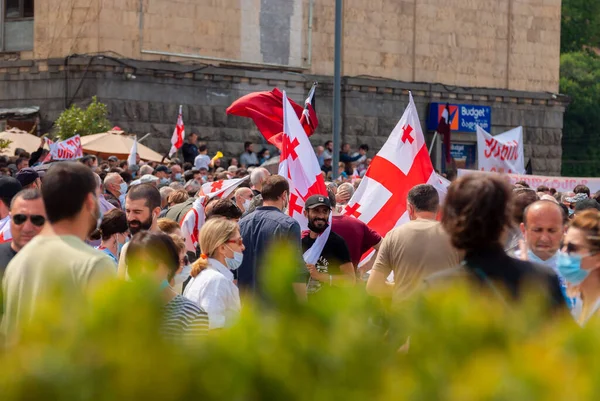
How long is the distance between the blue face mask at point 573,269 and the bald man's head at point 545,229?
1474 mm

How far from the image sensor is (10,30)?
90.5 feet

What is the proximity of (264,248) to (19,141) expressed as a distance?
1566cm

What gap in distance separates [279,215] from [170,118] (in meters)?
19.1

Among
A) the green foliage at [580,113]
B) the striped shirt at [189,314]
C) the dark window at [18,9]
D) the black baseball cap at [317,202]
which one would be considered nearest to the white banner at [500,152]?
the dark window at [18,9]

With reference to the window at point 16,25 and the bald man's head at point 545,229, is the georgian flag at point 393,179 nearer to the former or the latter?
the bald man's head at point 545,229

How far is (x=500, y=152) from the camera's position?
71.0ft

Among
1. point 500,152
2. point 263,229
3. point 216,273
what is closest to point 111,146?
point 500,152

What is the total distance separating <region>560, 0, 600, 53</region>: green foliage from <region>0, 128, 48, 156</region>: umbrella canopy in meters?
39.8

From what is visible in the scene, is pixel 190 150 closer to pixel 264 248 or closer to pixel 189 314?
pixel 264 248

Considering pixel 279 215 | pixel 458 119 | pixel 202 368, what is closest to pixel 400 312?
pixel 202 368

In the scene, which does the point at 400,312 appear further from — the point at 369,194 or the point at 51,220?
the point at 369,194

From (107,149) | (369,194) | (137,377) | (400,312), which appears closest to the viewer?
(137,377)

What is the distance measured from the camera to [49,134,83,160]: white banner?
19359mm

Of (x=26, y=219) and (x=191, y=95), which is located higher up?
(x=191, y=95)
